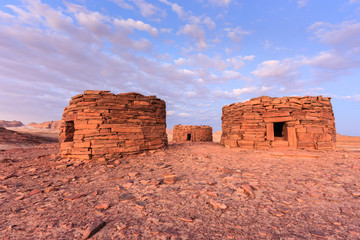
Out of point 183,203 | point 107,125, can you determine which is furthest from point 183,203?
point 107,125

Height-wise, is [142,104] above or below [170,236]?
above

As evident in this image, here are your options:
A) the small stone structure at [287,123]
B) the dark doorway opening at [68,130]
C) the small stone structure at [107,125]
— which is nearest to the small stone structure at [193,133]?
the small stone structure at [287,123]

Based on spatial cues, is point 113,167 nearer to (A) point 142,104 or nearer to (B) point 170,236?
(A) point 142,104

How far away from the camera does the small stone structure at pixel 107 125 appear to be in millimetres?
6250

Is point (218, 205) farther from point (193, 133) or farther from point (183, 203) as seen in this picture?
point (193, 133)

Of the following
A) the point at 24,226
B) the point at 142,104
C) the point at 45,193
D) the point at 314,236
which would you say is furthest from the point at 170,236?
the point at 142,104

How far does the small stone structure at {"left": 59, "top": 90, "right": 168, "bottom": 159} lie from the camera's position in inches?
246

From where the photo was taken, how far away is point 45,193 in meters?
3.42

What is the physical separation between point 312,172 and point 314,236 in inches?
130

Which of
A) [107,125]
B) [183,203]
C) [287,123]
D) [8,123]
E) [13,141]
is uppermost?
[8,123]

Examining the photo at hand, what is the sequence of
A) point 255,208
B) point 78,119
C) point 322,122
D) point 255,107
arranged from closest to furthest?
1. point 255,208
2. point 78,119
3. point 322,122
4. point 255,107

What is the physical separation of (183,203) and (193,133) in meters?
14.3

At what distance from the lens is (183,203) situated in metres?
2.90

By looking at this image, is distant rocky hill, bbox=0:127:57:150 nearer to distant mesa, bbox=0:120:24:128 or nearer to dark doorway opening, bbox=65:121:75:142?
dark doorway opening, bbox=65:121:75:142
